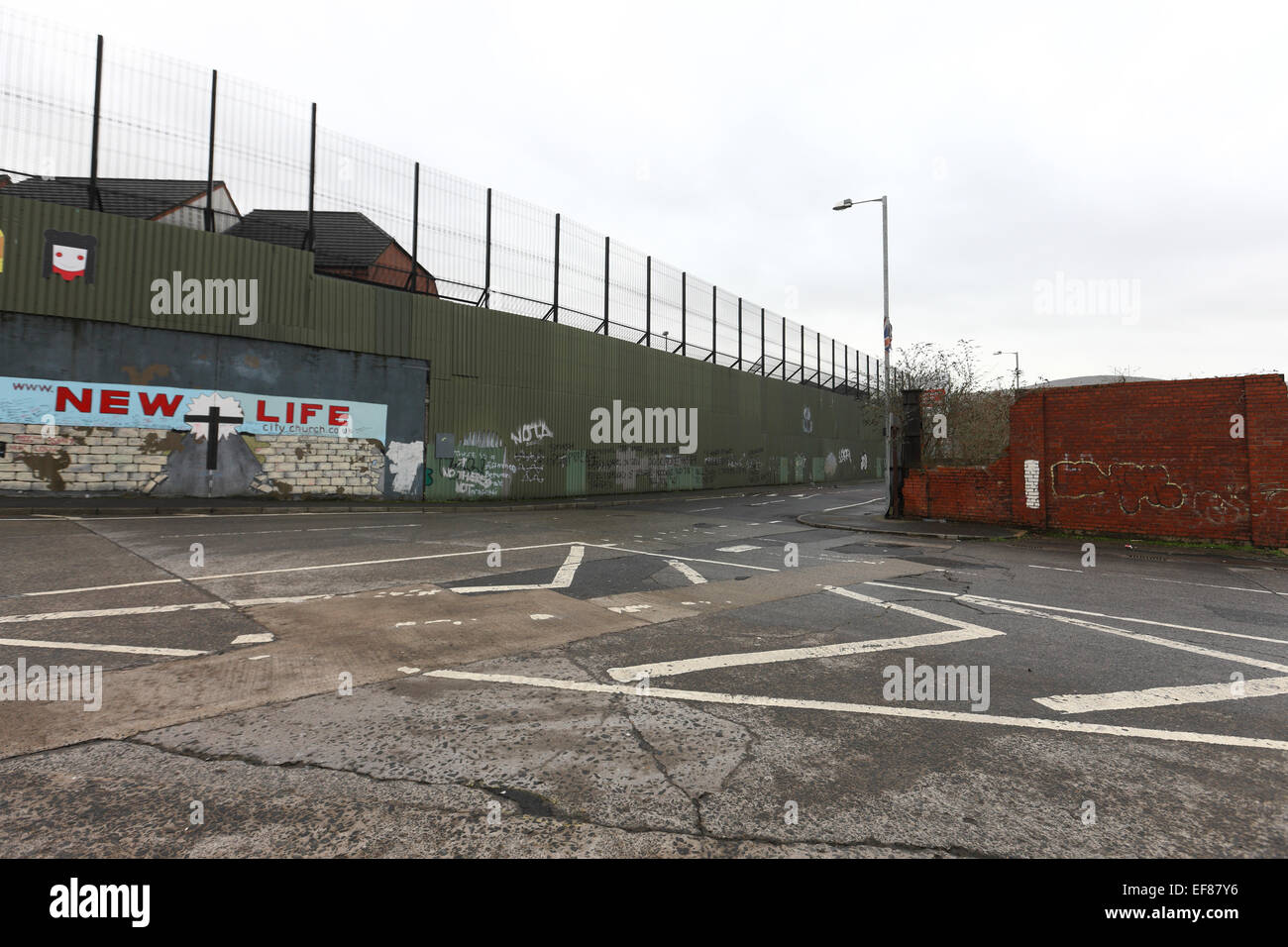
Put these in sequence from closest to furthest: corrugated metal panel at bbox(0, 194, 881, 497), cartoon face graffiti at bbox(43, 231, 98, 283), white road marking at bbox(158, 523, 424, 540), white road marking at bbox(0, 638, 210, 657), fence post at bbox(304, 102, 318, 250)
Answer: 1. white road marking at bbox(0, 638, 210, 657)
2. white road marking at bbox(158, 523, 424, 540)
3. cartoon face graffiti at bbox(43, 231, 98, 283)
4. corrugated metal panel at bbox(0, 194, 881, 497)
5. fence post at bbox(304, 102, 318, 250)

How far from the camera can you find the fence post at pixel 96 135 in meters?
15.8

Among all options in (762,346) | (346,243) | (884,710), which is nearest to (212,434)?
(346,243)

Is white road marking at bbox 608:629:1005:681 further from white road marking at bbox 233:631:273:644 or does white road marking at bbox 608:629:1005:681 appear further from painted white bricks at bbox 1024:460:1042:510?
painted white bricks at bbox 1024:460:1042:510

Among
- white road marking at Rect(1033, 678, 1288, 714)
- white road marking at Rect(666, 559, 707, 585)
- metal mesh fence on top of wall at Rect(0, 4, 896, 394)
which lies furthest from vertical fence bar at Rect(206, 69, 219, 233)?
white road marking at Rect(1033, 678, 1288, 714)

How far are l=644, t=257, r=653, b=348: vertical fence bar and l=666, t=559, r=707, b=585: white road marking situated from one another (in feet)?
70.2

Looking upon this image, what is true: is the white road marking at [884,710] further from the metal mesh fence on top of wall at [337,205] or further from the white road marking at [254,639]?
the metal mesh fence on top of wall at [337,205]

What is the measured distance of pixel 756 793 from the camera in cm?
269

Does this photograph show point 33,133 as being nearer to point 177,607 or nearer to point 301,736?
point 177,607

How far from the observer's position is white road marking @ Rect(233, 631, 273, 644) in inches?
193

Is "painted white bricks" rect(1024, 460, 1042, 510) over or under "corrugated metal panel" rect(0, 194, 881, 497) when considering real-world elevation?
under

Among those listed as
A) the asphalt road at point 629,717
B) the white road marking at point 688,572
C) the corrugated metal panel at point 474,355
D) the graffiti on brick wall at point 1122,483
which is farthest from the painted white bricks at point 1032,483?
the corrugated metal panel at point 474,355

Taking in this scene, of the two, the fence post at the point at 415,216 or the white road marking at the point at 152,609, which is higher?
the fence post at the point at 415,216

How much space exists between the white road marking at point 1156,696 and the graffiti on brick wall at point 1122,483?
1129 centimetres
